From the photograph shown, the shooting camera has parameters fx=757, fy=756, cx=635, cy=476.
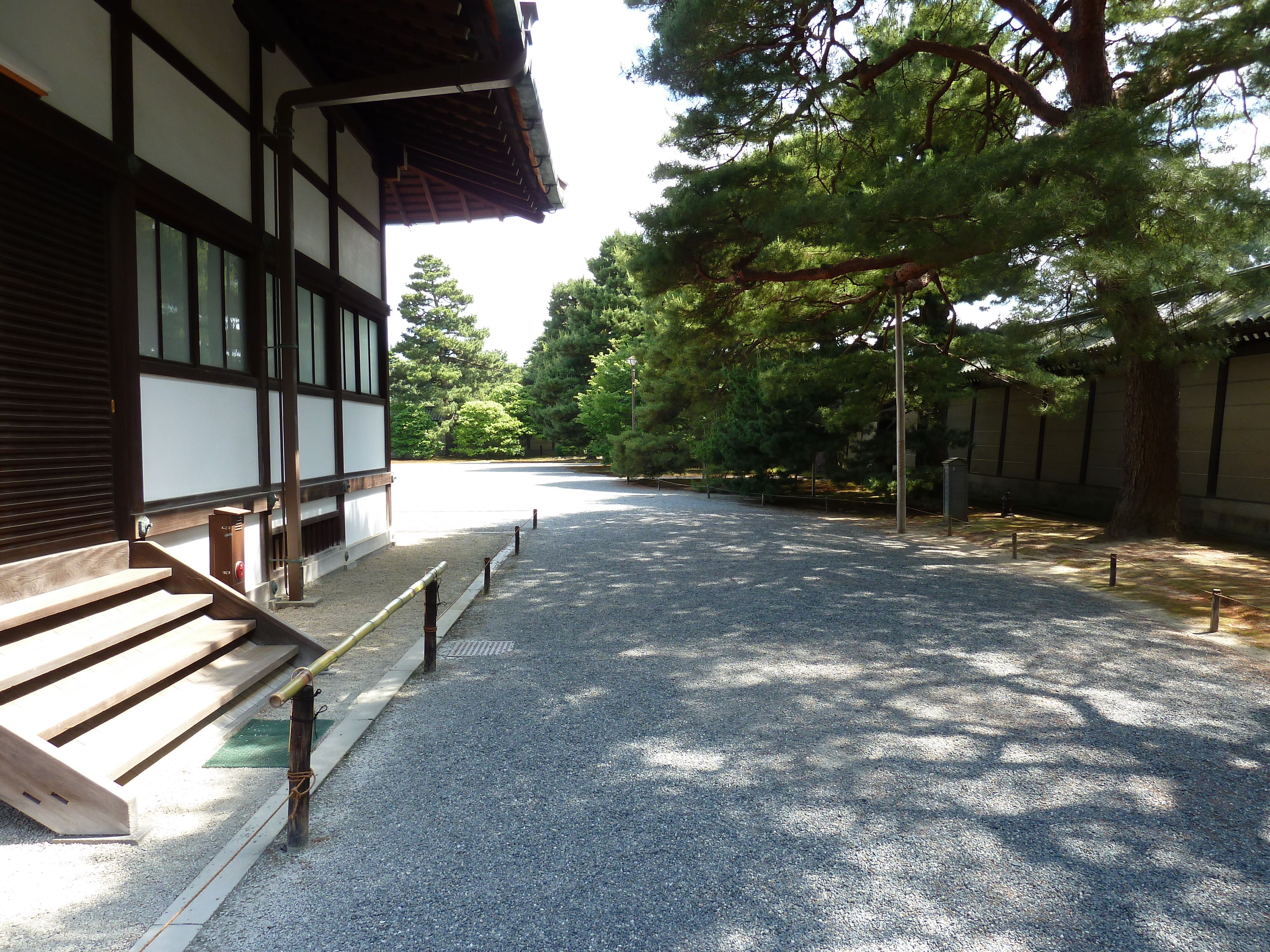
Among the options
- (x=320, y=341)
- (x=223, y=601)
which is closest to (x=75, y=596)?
(x=223, y=601)

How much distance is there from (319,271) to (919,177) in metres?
7.43

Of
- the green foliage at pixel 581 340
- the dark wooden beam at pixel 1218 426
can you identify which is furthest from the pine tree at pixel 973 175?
the green foliage at pixel 581 340

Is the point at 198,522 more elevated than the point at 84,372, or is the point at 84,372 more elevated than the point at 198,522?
the point at 84,372

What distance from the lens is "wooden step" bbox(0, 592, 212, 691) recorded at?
11.5 ft

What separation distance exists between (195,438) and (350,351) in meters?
4.40

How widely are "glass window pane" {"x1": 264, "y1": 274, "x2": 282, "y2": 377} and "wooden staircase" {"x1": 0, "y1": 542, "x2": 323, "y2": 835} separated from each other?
293cm

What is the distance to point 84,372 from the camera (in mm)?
4820

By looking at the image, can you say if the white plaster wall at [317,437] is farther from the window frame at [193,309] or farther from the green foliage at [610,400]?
the green foliage at [610,400]

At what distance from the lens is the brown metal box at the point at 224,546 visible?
20.0ft

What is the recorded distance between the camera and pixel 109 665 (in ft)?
13.4

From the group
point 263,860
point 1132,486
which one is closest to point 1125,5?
point 1132,486

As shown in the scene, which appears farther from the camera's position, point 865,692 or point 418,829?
point 865,692

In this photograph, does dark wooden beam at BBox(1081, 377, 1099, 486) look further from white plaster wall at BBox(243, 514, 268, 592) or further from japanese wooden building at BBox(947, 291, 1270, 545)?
white plaster wall at BBox(243, 514, 268, 592)

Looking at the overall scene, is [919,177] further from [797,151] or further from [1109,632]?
[1109,632]
